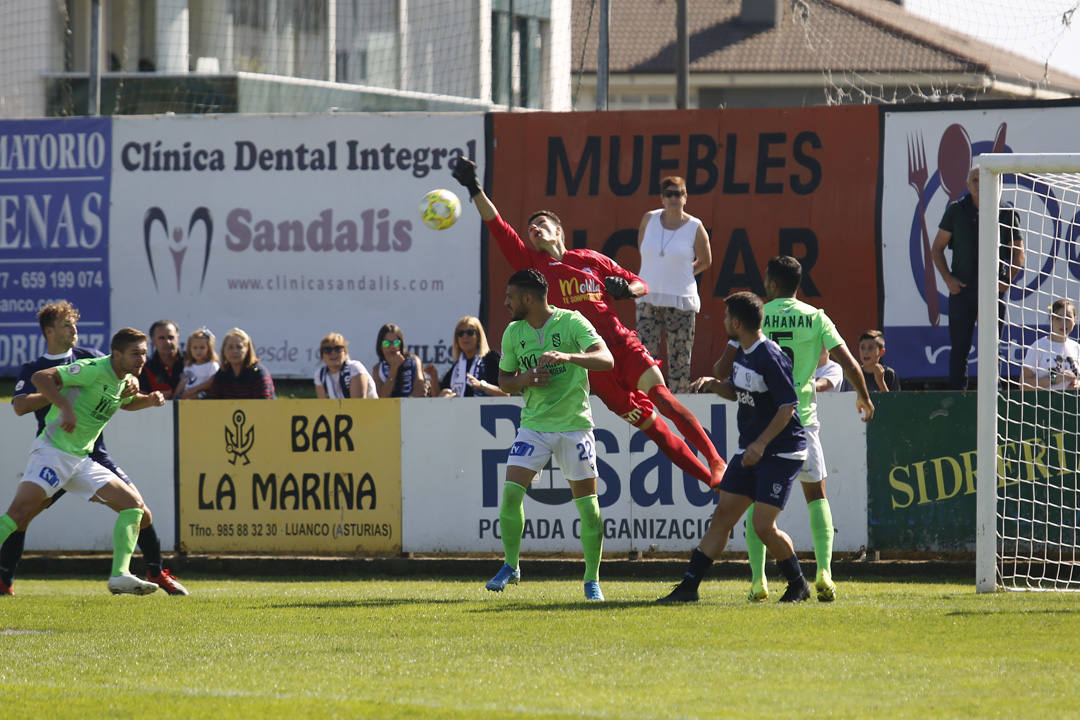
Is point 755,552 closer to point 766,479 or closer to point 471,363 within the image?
point 766,479

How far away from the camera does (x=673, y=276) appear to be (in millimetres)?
13547

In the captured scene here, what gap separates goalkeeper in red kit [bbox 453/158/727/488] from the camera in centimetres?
1042

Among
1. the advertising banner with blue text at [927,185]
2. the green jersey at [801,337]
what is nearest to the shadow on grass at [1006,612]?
the green jersey at [801,337]

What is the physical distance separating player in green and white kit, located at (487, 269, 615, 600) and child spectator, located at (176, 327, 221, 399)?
5.62 m

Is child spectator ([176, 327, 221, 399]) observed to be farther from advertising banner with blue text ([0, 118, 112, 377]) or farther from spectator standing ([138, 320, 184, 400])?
advertising banner with blue text ([0, 118, 112, 377])

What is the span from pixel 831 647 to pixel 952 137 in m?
8.79

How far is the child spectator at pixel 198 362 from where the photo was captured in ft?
46.8

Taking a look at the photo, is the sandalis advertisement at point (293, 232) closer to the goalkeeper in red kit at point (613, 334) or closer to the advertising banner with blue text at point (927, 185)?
the advertising banner with blue text at point (927, 185)

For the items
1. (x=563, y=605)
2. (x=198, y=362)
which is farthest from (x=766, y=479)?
(x=198, y=362)

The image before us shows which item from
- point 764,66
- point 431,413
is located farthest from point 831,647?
point 764,66

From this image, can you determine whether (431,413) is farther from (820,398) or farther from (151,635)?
(151,635)

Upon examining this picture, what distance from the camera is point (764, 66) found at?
145 feet

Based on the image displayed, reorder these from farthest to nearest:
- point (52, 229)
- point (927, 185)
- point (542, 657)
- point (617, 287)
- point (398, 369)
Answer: point (52, 229), point (927, 185), point (398, 369), point (617, 287), point (542, 657)

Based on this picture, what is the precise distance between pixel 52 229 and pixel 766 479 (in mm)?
10978
